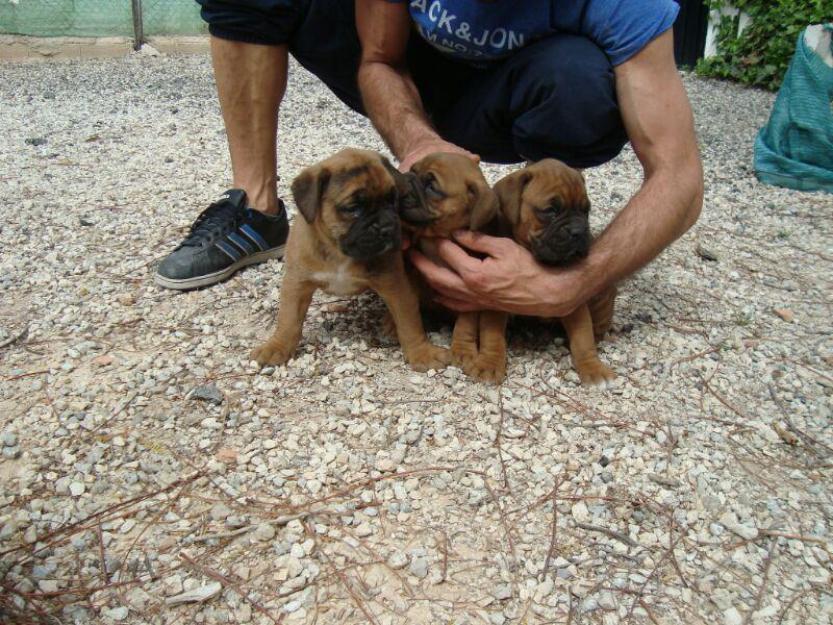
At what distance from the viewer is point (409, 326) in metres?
3.59

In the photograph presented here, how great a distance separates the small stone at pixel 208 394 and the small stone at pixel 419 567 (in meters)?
1.25

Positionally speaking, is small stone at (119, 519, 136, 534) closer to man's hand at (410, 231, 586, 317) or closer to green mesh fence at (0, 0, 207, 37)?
man's hand at (410, 231, 586, 317)

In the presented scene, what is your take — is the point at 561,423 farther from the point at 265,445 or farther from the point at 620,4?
the point at 620,4

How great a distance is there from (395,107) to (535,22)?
2.77 ft

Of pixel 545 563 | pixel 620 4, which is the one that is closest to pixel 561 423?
pixel 545 563

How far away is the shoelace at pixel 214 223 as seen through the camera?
440 centimetres

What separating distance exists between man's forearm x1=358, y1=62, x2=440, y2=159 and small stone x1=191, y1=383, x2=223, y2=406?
1.57 m

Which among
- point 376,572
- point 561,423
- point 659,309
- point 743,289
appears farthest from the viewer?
point 743,289

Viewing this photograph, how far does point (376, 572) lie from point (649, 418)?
144cm

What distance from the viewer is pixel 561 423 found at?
3.25m

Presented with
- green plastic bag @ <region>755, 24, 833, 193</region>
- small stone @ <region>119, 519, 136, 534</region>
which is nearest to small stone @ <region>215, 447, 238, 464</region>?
small stone @ <region>119, 519, 136, 534</region>

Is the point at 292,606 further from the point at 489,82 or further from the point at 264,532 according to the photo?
the point at 489,82

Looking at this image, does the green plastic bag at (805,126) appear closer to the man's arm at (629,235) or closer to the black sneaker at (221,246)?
the man's arm at (629,235)

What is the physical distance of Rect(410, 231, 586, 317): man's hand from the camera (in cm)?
338
